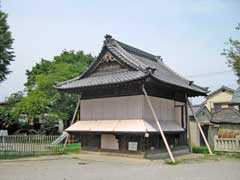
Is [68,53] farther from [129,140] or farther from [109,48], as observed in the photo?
[129,140]

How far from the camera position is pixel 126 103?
61.7ft

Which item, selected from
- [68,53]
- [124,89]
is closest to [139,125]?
[124,89]

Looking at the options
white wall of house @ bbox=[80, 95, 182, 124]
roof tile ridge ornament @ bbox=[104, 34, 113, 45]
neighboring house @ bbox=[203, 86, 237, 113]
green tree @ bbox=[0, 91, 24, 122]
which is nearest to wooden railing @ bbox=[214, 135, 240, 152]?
white wall of house @ bbox=[80, 95, 182, 124]

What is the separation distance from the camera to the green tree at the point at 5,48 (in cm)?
2250

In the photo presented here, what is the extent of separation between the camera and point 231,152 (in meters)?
20.8

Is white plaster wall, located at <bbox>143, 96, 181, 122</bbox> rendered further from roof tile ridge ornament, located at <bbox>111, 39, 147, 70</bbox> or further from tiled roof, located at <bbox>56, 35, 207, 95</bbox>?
roof tile ridge ornament, located at <bbox>111, 39, 147, 70</bbox>

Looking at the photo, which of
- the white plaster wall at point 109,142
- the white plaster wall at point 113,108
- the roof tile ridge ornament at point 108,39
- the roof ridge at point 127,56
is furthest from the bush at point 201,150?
the roof tile ridge ornament at point 108,39

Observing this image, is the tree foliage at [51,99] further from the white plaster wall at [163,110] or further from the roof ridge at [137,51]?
the white plaster wall at [163,110]

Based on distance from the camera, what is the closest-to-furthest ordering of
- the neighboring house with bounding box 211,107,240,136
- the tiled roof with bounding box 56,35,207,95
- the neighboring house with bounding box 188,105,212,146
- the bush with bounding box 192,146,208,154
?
the tiled roof with bounding box 56,35,207,95
the bush with bounding box 192,146,208,154
the neighboring house with bounding box 211,107,240,136
the neighboring house with bounding box 188,105,212,146

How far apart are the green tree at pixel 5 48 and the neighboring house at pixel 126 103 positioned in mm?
4557

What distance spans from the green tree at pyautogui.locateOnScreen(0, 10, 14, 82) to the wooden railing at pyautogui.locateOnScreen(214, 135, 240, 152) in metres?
15.9

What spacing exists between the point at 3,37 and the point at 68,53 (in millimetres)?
19259

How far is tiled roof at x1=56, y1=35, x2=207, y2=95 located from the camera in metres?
18.0

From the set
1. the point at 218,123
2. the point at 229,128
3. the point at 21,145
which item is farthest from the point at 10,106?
the point at 229,128
